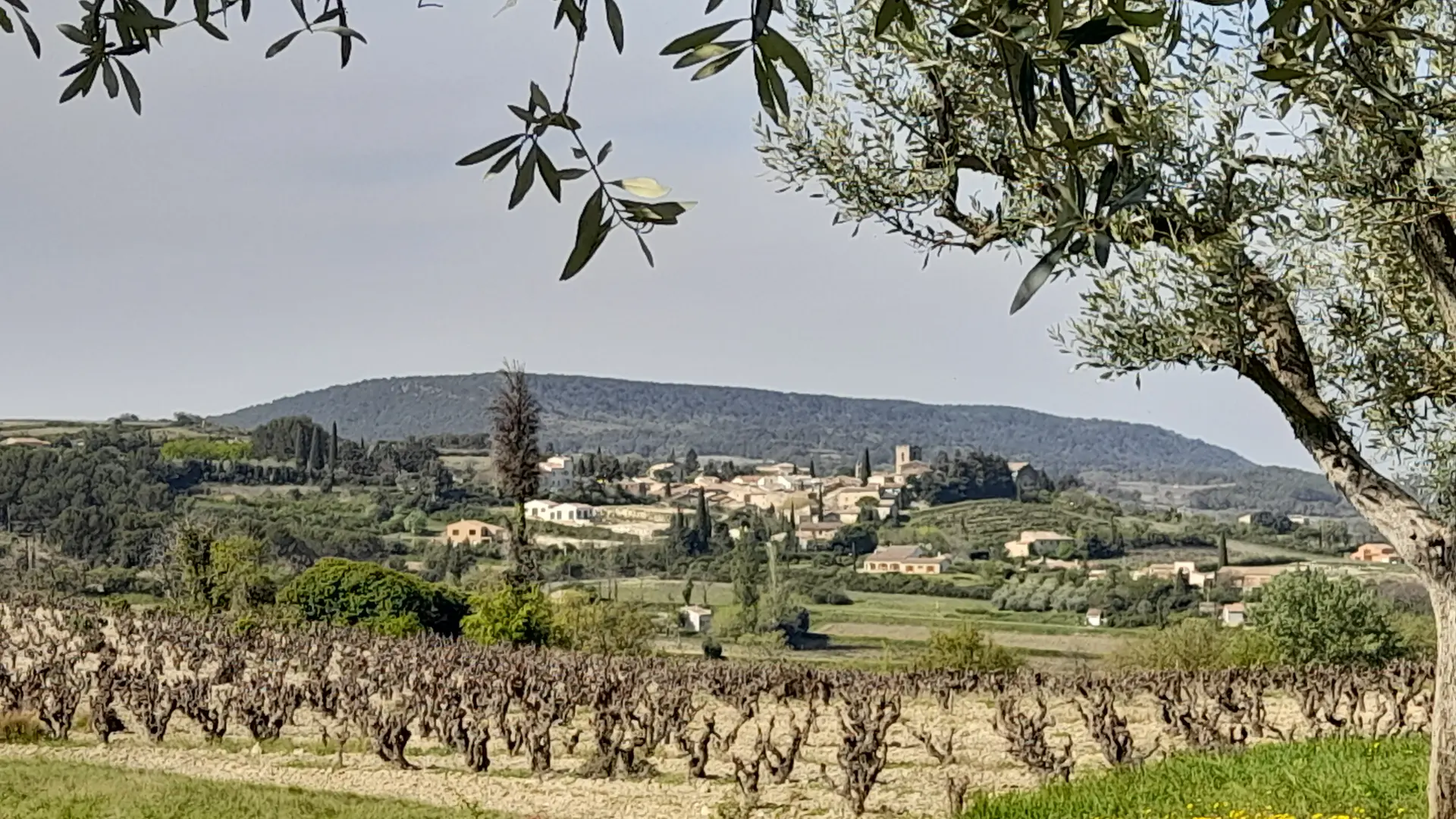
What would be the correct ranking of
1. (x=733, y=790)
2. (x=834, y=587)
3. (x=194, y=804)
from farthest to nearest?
1. (x=834, y=587)
2. (x=733, y=790)
3. (x=194, y=804)

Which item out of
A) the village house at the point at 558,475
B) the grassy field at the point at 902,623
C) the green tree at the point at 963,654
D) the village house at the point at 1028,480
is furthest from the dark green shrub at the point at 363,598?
the village house at the point at 1028,480

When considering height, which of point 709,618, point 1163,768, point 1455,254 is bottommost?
point 709,618

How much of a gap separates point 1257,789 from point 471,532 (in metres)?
66.8

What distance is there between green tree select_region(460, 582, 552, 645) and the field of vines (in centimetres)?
352

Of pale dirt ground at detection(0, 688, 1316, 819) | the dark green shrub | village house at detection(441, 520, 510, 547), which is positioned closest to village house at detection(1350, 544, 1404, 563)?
village house at detection(441, 520, 510, 547)

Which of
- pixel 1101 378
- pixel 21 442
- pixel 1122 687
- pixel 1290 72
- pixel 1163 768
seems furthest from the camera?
pixel 21 442

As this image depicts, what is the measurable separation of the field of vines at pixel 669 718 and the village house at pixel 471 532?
147ft

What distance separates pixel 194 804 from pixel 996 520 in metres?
76.9

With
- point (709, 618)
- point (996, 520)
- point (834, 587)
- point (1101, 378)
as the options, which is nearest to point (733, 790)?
point (1101, 378)

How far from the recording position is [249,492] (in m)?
82.7

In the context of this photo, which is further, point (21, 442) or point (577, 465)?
point (577, 465)

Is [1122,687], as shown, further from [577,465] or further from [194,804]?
[577,465]

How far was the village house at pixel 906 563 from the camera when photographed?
70.7 metres

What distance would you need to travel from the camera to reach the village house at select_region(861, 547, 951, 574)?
70688 millimetres
